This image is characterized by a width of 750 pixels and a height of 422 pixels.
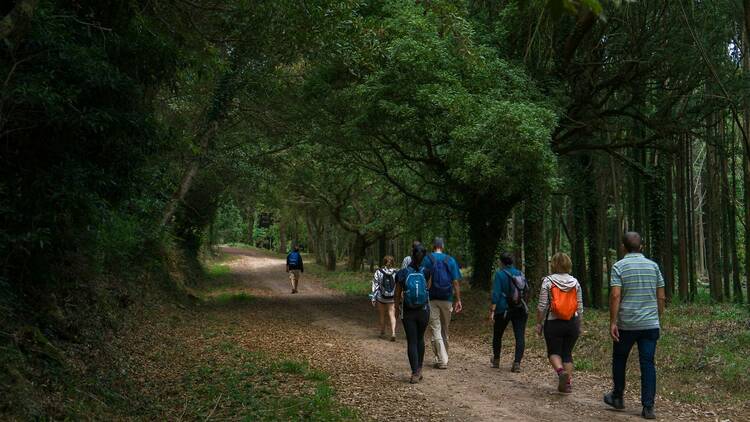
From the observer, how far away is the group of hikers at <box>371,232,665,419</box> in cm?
616

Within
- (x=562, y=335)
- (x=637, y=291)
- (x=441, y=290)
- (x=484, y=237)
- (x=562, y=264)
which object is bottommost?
(x=562, y=335)

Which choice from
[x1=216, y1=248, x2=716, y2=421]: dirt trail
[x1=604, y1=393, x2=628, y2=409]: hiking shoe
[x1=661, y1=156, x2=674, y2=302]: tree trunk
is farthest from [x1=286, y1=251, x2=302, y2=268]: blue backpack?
[x1=604, y1=393, x2=628, y2=409]: hiking shoe

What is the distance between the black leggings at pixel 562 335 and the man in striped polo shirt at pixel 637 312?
2.27ft

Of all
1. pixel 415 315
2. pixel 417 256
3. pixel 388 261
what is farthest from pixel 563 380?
pixel 388 261

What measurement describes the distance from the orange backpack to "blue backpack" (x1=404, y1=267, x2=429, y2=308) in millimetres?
1732

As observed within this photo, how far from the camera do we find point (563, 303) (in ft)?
22.9

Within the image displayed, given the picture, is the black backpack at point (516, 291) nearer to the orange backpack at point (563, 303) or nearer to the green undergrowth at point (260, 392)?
the orange backpack at point (563, 303)

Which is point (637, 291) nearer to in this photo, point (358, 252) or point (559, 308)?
point (559, 308)

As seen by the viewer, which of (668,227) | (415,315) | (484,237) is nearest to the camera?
(415,315)

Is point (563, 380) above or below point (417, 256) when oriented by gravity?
below

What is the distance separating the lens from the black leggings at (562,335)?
7016 millimetres

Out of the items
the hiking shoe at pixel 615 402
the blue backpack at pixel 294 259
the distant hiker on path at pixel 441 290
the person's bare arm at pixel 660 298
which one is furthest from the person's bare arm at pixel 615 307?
the blue backpack at pixel 294 259

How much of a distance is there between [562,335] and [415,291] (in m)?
1.96

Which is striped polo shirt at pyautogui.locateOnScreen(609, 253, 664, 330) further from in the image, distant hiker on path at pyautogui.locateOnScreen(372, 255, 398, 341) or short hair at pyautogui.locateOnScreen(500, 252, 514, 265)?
distant hiker on path at pyautogui.locateOnScreen(372, 255, 398, 341)
